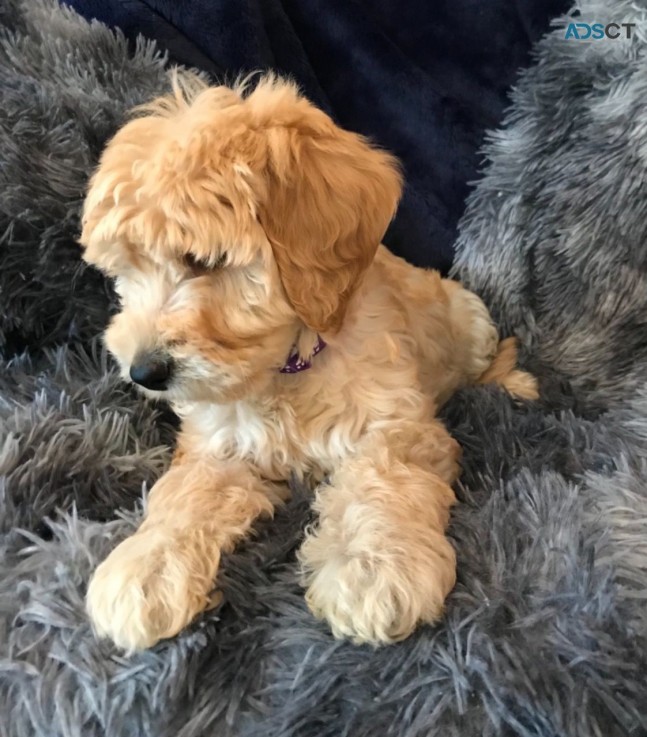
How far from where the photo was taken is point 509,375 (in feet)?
5.75

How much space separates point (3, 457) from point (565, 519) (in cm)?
89

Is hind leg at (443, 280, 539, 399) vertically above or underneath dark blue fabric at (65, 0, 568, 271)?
underneath

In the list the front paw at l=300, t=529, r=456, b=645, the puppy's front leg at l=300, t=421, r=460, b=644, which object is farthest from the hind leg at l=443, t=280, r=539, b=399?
the front paw at l=300, t=529, r=456, b=645

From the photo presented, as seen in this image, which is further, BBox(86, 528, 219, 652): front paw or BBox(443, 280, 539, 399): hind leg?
BBox(443, 280, 539, 399): hind leg

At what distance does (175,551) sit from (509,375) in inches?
37.0

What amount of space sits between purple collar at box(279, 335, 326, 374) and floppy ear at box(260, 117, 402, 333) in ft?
0.29

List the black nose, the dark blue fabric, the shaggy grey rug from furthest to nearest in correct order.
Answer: the dark blue fabric, the black nose, the shaggy grey rug

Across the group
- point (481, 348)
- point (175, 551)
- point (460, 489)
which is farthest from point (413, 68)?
point (175, 551)

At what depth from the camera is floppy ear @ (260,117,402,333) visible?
1.08m

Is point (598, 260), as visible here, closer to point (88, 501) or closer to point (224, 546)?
point (224, 546)

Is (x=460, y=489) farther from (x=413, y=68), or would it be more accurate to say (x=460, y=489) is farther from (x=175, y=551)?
(x=413, y=68)

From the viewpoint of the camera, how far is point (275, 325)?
3.74 feet

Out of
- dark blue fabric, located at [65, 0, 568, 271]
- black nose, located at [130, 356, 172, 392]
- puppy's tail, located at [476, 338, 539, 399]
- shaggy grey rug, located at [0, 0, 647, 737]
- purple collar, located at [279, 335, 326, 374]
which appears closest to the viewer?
shaggy grey rug, located at [0, 0, 647, 737]

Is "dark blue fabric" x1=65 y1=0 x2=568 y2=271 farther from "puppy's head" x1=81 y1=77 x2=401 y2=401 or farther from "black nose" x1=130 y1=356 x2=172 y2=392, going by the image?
"black nose" x1=130 y1=356 x2=172 y2=392
